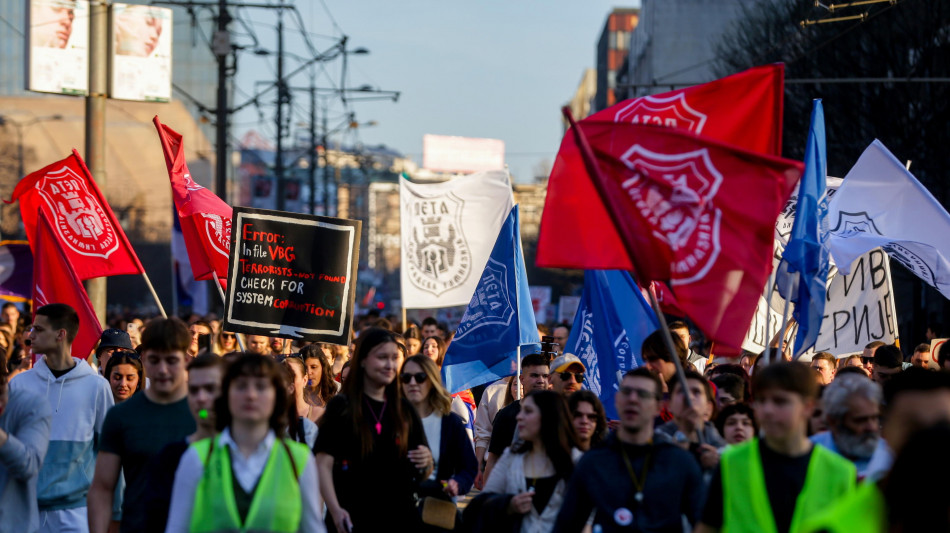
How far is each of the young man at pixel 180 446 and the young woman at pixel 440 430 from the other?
124cm

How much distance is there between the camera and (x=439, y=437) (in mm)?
6234

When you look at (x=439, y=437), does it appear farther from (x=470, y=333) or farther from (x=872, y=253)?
(x=872, y=253)

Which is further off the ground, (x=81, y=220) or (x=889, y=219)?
(x=889, y=219)

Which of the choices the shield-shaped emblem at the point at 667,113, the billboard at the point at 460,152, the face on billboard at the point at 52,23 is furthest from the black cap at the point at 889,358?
the billboard at the point at 460,152

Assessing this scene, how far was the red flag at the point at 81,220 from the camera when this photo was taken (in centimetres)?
945

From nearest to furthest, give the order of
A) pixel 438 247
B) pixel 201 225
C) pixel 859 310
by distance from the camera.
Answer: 1. pixel 201 225
2. pixel 859 310
3. pixel 438 247

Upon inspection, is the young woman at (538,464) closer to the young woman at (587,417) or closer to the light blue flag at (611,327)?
the young woman at (587,417)

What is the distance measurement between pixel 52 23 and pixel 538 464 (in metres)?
11.8

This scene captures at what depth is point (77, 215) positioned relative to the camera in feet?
31.4

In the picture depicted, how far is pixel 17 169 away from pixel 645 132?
56.3m

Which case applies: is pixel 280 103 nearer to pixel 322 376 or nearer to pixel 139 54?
pixel 139 54

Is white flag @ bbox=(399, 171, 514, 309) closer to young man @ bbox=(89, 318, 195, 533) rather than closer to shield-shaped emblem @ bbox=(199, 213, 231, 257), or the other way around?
shield-shaped emblem @ bbox=(199, 213, 231, 257)

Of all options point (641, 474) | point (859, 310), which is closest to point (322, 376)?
point (641, 474)

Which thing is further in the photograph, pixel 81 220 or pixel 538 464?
pixel 81 220
